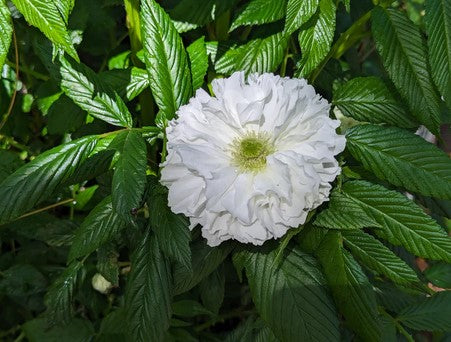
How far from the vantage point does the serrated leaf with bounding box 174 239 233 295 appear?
2.59 feet

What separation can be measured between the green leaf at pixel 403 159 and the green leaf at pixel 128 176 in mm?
284

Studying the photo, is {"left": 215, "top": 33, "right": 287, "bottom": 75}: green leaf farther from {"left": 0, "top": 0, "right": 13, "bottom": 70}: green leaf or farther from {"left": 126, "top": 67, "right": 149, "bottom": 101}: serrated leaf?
{"left": 0, "top": 0, "right": 13, "bottom": 70}: green leaf

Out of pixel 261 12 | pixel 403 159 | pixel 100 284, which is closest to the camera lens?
pixel 403 159

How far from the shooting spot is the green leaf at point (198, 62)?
0.86 m

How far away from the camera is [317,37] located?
80 centimetres

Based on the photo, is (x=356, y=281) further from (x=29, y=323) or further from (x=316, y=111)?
(x=29, y=323)

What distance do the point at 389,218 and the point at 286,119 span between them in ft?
0.63

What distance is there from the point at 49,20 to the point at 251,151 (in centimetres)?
28

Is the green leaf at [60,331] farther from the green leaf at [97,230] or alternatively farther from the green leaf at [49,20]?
the green leaf at [49,20]

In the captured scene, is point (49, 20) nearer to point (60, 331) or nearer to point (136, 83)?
point (136, 83)

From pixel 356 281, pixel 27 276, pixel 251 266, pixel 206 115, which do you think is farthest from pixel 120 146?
pixel 27 276

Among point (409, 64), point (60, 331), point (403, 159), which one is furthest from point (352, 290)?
point (60, 331)

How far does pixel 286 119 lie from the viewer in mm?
702

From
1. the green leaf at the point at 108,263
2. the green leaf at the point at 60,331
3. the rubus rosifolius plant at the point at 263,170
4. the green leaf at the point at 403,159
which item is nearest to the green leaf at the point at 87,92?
the rubus rosifolius plant at the point at 263,170
